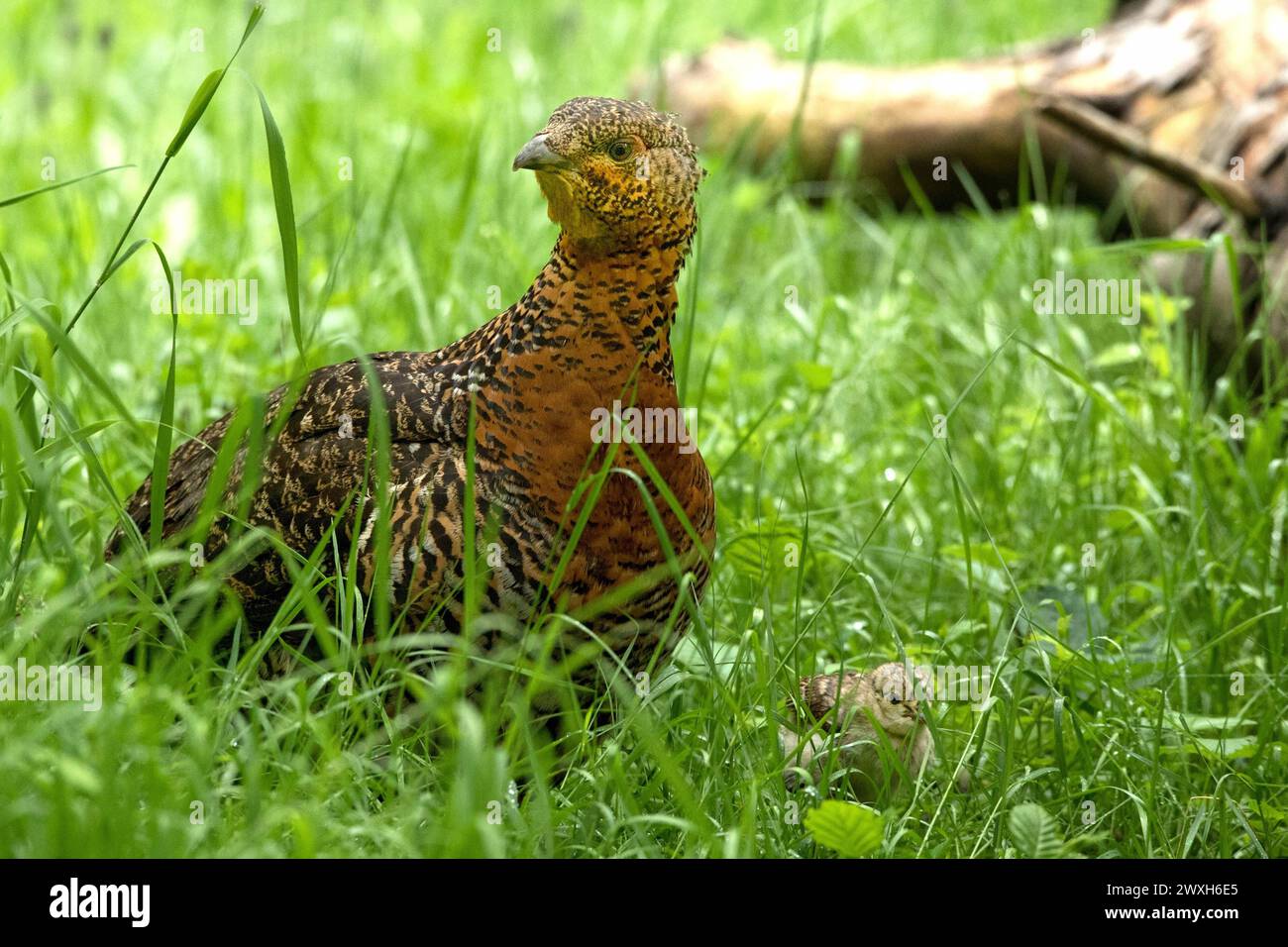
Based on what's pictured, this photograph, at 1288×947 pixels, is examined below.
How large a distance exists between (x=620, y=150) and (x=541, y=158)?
0.17m

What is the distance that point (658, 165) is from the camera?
125 inches

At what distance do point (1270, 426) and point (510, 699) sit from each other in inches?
102

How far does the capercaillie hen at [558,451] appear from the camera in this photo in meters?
3.06

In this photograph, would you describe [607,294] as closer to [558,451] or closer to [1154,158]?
[558,451]

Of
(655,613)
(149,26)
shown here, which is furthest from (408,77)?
(655,613)

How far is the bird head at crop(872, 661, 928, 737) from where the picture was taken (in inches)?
129

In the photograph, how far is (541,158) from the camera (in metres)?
3.07

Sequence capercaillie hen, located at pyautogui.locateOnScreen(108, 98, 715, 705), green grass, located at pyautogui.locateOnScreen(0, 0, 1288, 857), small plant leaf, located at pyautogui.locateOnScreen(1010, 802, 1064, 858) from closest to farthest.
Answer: green grass, located at pyautogui.locateOnScreen(0, 0, 1288, 857) → small plant leaf, located at pyautogui.locateOnScreen(1010, 802, 1064, 858) → capercaillie hen, located at pyautogui.locateOnScreen(108, 98, 715, 705)

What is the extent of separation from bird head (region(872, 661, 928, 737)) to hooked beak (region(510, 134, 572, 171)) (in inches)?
51.3

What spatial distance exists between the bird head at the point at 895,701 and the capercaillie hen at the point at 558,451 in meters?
0.46

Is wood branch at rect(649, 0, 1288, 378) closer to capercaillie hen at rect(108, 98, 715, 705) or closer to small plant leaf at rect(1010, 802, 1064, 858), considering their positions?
capercaillie hen at rect(108, 98, 715, 705)

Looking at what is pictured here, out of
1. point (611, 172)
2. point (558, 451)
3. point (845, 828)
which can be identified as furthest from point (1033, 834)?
point (611, 172)

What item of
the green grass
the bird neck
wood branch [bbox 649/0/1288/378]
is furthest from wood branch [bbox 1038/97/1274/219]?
the bird neck

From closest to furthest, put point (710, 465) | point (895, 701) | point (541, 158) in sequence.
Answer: point (541, 158) < point (895, 701) < point (710, 465)
